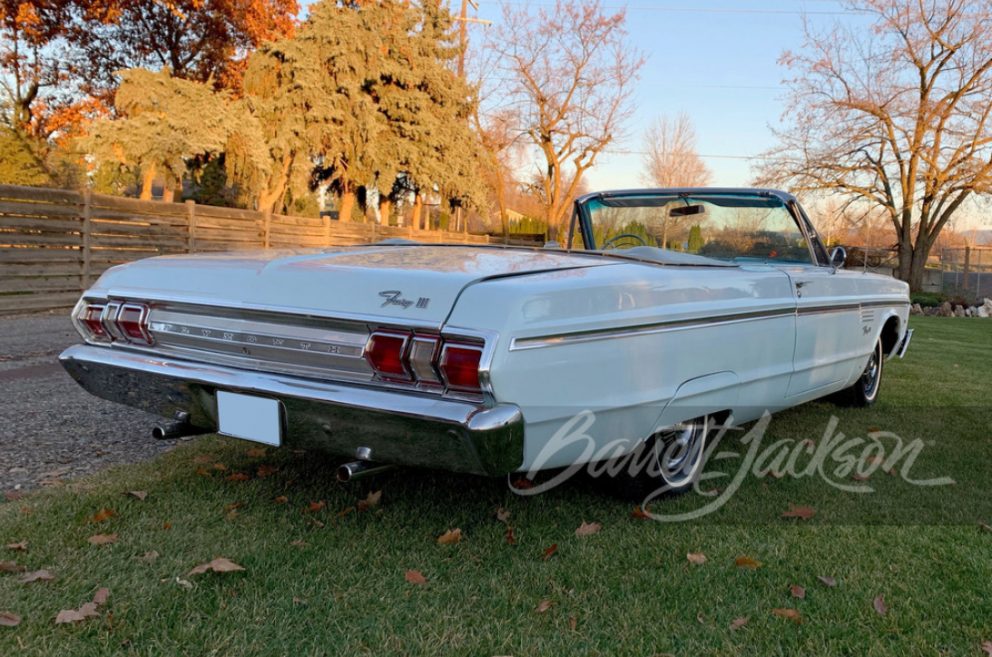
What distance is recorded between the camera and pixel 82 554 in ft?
7.61

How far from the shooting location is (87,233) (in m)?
9.22

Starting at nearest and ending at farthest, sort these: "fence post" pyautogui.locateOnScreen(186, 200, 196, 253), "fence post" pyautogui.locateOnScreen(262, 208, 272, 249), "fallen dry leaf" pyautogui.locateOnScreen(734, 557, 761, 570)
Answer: "fallen dry leaf" pyautogui.locateOnScreen(734, 557, 761, 570) → "fence post" pyautogui.locateOnScreen(186, 200, 196, 253) → "fence post" pyautogui.locateOnScreen(262, 208, 272, 249)

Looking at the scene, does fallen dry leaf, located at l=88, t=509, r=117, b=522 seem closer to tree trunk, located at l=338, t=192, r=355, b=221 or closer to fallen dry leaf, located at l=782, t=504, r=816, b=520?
fallen dry leaf, located at l=782, t=504, r=816, b=520

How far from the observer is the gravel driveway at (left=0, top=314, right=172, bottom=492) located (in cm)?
315

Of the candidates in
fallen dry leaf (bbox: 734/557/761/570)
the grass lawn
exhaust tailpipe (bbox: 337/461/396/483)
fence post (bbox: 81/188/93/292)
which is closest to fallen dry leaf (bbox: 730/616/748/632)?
the grass lawn

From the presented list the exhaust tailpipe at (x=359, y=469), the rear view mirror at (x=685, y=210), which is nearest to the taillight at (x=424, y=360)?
the exhaust tailpipe at (x=359, y=469)

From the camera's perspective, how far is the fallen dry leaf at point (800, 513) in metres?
2.93

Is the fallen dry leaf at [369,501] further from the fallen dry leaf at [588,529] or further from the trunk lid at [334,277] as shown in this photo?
the trunk lid at [334,277]

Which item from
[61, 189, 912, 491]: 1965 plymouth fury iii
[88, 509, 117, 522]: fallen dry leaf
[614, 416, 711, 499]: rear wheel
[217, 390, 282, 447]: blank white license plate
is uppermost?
[61, 189, 912, 491]: 1965 plymouth fury iii

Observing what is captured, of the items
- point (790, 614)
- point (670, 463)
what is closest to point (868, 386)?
point (670, 463)

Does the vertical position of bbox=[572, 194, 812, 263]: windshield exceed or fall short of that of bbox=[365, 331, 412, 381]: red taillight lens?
it exceeds it

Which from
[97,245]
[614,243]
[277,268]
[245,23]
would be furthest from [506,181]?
[277,268]

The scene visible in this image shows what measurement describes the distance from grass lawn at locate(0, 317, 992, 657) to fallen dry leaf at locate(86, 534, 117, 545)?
5 cm

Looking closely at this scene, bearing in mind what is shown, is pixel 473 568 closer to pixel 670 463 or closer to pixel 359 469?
pixel 359 469
